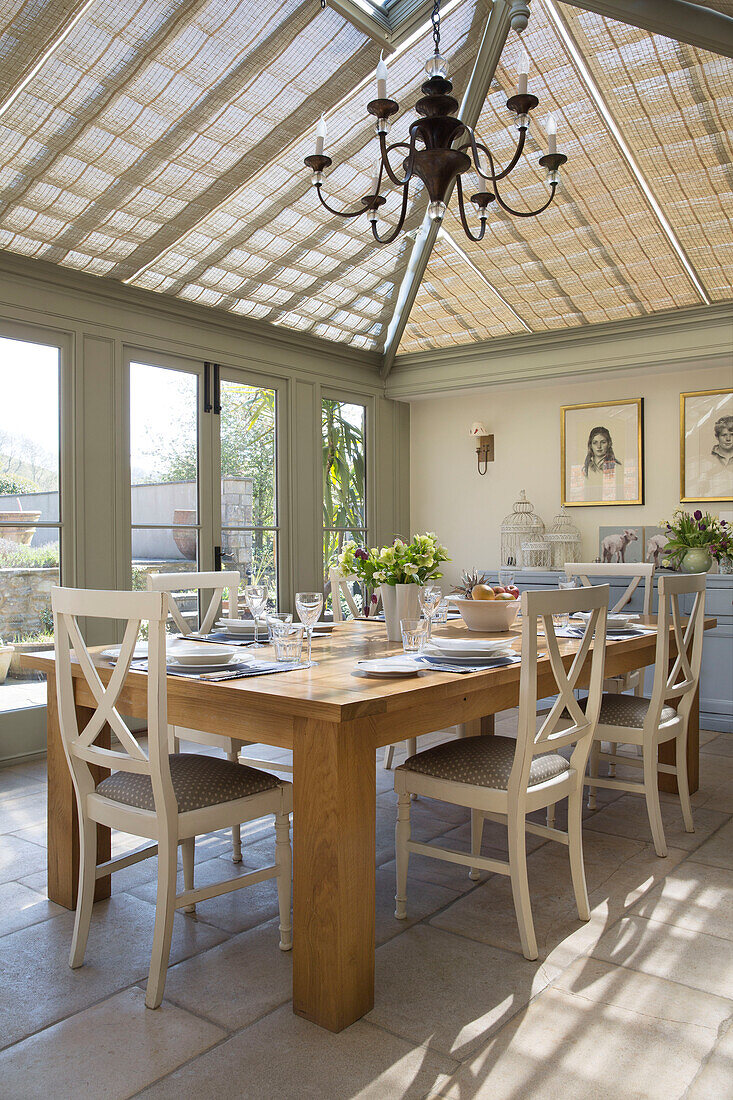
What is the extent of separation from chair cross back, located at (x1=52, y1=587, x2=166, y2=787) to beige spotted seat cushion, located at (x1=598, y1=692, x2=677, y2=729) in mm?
1707

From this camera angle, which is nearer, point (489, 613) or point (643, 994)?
point (643, 994)

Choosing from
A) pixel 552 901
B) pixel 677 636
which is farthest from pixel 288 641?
pixel 677 636

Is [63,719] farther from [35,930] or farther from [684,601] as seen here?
[684,601]

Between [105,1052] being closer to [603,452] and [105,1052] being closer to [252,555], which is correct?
[252,555]

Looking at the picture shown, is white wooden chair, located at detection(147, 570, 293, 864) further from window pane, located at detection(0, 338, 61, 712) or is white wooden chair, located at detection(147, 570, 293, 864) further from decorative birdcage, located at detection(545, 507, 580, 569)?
decorative birdcage, located at detection(545, 507, 580, 569)

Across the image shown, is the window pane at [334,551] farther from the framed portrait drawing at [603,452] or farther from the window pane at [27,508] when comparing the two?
the window pane at [27,508]

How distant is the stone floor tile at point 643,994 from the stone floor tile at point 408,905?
474mm

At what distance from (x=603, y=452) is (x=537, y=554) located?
2.73 feet

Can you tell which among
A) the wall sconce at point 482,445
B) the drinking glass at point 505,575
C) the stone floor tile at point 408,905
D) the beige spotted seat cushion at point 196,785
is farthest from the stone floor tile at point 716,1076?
the wall sconce at point 482,445

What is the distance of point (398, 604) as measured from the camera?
2.83 metres

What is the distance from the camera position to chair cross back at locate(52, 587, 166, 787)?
1839 mm

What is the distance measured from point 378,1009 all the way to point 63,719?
3.47ft

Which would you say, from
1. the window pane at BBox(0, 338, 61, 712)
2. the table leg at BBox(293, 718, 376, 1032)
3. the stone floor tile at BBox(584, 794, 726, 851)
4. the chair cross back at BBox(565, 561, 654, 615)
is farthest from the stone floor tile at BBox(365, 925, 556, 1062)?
the window pane at BBox(0, 338, 61, 712)

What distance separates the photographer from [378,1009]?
1.84 meters
